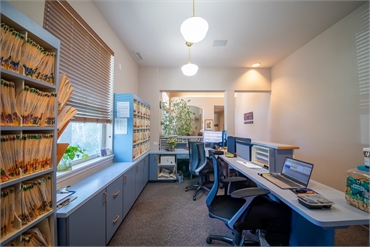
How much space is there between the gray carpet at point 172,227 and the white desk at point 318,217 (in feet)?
2.39

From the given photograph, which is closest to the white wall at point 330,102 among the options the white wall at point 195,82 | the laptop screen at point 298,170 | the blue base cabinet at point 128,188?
the white wall at point 195,82

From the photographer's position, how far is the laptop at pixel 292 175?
1449 millimetres

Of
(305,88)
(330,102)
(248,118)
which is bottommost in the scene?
(248,118)

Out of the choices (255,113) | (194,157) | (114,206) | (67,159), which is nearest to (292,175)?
(194,157)

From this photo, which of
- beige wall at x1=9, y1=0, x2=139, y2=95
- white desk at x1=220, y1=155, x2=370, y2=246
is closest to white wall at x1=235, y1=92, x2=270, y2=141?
white desk at x1=220, y1=155, x2=370, y2=246

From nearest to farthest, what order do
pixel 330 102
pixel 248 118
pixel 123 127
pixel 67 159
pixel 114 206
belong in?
pixel 67 159 < pixel 114 206 < pixel 330 102 < pixel 123 127 < pixel 248 118

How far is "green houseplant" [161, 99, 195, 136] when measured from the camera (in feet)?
15.1

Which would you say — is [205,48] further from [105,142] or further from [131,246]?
[131,246]

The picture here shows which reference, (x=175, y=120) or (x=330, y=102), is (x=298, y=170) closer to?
(x=330, y=102)

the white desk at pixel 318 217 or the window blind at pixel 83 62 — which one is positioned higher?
the window blind at pixel 83 62

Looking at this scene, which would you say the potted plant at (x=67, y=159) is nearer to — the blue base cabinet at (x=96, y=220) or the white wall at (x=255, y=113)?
the blue base cabinet at (x=96, y=220)

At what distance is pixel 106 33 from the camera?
2508 mm

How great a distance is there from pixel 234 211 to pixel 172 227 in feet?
3.27

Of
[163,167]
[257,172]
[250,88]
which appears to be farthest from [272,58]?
[163,167]
